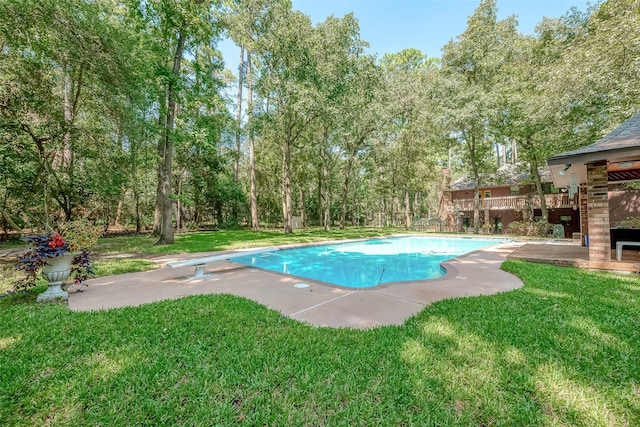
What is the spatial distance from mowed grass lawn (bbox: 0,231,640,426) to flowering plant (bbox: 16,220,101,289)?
0.61m

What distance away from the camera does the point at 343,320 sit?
3.14 m

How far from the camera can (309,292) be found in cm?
429

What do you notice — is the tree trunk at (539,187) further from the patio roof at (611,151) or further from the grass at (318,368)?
the grass at (318,368)

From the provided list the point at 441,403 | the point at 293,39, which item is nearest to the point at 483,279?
the point at 441,403

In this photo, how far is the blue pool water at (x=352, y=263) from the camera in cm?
684

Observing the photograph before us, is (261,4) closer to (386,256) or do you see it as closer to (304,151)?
(304,151)

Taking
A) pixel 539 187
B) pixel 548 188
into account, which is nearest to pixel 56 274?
pixel 539 187

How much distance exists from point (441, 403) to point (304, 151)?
69.1 feet

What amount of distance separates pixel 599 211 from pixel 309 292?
233 inches

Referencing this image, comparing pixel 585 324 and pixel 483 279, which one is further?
pixel 483 279

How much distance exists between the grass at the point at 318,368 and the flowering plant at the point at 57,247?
65cm

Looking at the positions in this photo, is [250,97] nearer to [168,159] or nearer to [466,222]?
[168,159]

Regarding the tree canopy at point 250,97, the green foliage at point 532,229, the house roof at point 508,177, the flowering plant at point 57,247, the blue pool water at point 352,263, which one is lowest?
the blue pool water at point 352,263

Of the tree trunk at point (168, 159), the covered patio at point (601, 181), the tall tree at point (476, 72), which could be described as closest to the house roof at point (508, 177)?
the tall tree at point (476, 72)
